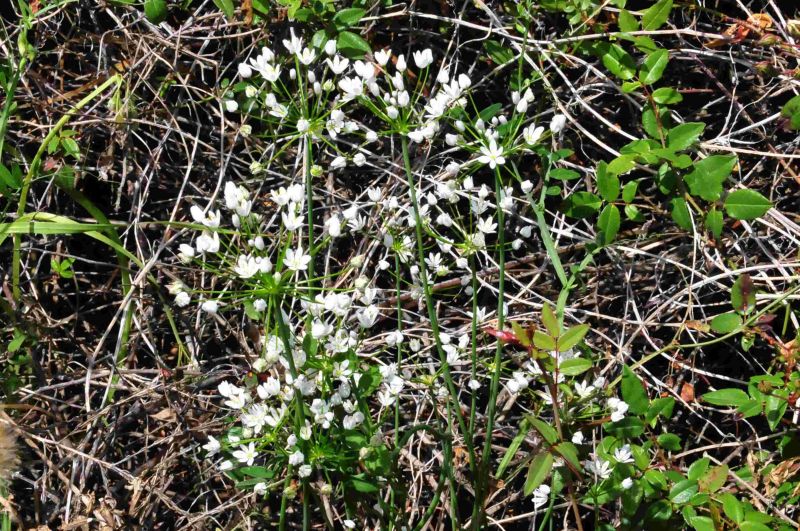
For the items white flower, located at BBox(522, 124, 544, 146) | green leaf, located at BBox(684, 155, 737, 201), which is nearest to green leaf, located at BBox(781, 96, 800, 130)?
green leaf, located at BBox(684, 155, 737, 201)

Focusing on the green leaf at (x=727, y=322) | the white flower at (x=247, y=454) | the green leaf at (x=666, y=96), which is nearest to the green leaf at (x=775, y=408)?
the green leaf at (x=727, y=322)

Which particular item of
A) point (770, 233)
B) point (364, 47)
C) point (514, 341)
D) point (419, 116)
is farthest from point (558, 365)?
point (364, 47)

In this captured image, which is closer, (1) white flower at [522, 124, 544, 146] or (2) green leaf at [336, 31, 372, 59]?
(1) white flower at [522, 124, 544, 146]

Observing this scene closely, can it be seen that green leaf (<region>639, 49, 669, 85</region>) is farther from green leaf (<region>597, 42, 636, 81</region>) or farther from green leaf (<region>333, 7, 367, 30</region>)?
green leaf (<region>333, 7, 367, 30</region>)

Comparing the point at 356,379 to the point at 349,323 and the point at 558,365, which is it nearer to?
the point at 349,323

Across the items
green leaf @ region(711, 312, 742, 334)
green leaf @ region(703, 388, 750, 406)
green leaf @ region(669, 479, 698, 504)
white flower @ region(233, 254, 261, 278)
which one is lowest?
green leaf @ region(669, 479, 698, 504)

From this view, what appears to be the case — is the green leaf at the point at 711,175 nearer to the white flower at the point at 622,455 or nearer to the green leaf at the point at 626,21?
the green leaf at the point at 626,21
